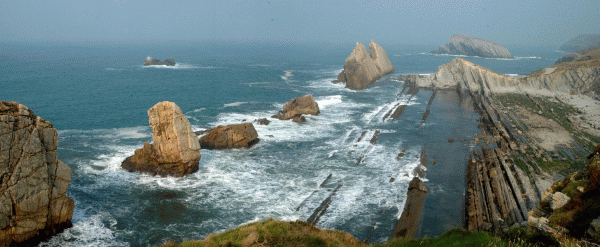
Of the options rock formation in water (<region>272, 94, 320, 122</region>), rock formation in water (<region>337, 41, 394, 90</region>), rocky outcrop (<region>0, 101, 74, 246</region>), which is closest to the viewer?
rocky outcrop (<region>0, 101, 74, 246</region>)

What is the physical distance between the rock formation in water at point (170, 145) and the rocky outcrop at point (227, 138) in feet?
23.7

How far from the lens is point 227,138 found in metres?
42.3

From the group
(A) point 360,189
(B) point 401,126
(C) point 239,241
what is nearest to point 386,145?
(B) point 401,126

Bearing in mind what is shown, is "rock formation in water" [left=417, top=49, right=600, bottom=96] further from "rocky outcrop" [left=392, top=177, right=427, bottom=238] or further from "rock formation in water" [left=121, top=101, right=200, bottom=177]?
"rock formation in water" [left=121, top=101, right=200, bottom=177]

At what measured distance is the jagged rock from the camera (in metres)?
18.5

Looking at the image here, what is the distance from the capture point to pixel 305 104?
57.5 meters

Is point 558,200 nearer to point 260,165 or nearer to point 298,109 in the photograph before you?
point 260,165

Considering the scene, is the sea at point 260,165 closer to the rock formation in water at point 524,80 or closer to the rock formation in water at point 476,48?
the rock formation in water at point 524,80

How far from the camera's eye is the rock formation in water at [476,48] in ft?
591

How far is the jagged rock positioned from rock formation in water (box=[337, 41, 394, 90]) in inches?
2602

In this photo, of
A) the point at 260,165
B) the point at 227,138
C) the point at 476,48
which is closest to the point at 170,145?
the point at 260,165

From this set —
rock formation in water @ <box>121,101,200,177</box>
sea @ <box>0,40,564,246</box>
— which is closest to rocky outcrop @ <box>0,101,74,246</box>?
sea @ <box>0,40,564,246</box>

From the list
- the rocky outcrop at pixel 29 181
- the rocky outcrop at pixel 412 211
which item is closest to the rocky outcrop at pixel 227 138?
the rocky outcrop at pixel 29 181

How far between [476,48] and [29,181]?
198671 millimetres
